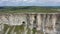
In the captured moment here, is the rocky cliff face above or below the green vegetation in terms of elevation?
below

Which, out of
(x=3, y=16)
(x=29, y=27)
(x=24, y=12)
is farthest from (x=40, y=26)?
(x=3, y=16)

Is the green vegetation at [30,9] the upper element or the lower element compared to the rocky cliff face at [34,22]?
upper

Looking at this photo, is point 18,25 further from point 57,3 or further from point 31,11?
point 57,3

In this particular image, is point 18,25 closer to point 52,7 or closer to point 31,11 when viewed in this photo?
point 31,11

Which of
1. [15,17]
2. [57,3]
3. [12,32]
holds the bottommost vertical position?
[12,32]

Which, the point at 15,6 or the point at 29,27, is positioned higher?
the point at 15,6

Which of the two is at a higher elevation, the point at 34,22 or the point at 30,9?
the point at 30,9
